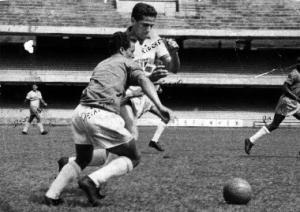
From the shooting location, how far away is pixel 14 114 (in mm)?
38406

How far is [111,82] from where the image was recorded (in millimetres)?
5672

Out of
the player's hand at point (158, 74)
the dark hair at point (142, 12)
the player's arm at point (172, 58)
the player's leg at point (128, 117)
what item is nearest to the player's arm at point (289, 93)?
the player's arm at point (172, 58)

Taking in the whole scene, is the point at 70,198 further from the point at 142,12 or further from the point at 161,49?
the point at 161,49

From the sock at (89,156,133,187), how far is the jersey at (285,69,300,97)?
8039 millimetres

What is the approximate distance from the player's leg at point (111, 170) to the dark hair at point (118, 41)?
3.15 feet

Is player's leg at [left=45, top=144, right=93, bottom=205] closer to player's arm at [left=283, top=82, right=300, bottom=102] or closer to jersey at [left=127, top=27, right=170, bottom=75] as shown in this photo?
jersey at [left=127, top=27, right=170, bottom=75]

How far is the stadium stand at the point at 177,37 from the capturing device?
37969 millimetres

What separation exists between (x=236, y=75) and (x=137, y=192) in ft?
110

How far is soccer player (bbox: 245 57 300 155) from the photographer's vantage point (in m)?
12.8

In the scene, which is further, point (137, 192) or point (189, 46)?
point (189, 46)

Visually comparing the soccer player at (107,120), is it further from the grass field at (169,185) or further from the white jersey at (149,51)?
the white jersey at (149,51)

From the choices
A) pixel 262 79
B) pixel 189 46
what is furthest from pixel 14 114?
pixel 262 79

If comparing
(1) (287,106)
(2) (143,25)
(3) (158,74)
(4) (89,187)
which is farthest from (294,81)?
(4) (89,187)

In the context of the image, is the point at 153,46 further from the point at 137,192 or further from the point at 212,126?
the point at 212,126
